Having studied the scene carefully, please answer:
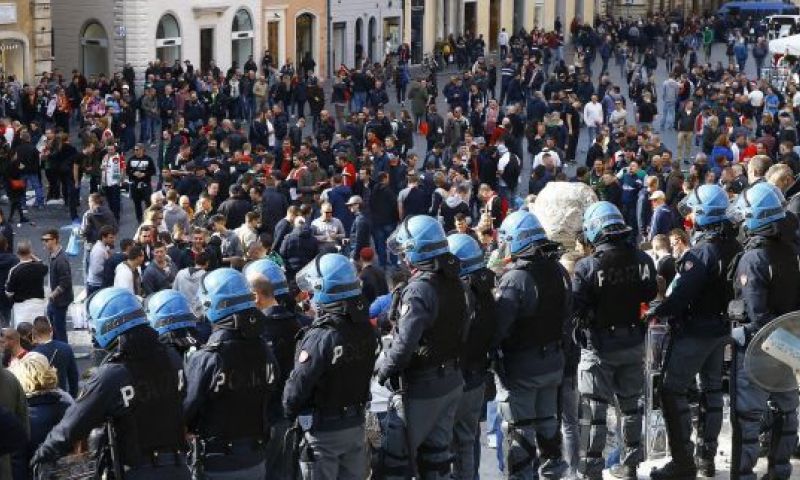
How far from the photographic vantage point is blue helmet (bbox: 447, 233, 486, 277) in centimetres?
1043

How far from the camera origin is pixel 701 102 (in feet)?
115

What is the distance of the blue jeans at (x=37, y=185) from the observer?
26283 mm

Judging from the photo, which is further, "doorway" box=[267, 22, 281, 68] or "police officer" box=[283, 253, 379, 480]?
"doorway" box=[267, 22, 281, 68]

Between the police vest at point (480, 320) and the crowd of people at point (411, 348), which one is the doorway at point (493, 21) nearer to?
the crowd of people at point (411, 348)

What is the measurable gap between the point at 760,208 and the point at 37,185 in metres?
18.0

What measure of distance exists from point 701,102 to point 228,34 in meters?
15.3

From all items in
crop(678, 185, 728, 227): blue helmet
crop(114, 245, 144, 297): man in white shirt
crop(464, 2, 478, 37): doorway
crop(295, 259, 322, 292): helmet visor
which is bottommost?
crop(114, 245, 144, 297): man in white shirt

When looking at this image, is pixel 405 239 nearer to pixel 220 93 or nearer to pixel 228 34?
pixel 220 93

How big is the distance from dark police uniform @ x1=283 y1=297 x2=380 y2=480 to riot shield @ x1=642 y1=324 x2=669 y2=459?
259cm

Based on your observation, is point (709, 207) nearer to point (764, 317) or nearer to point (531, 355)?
point (764, 317)

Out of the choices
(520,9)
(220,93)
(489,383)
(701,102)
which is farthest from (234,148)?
(520,9)

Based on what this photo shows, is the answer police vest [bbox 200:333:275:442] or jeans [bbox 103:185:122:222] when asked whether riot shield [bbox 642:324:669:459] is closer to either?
Result: police vest [bbox 200:333:275:442]

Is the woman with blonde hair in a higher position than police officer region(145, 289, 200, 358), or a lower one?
lower

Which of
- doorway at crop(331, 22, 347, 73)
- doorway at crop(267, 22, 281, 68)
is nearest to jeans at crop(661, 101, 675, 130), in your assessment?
doorway at crop(267, 22, 281, 68)
